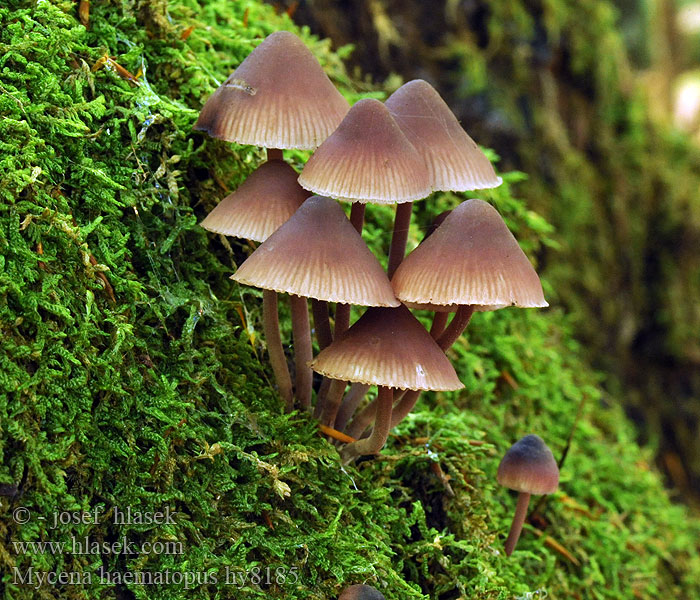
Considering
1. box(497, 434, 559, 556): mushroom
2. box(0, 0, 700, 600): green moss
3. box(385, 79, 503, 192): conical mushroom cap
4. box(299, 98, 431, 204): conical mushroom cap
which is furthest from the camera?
box(497, 434, 559, 556): mushroom

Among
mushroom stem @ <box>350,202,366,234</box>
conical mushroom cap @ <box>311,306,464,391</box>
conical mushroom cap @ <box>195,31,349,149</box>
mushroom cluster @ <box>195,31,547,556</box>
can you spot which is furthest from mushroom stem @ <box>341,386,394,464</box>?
conical mushroom cap @ <box>195,31,349,149</box>

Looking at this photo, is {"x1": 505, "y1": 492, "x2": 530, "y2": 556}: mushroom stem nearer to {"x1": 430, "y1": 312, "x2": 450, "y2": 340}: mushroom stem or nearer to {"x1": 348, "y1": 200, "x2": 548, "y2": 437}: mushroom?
{"x1": 430, "y1": 312, "x2": 450, "y2": 340}: mushroom stem

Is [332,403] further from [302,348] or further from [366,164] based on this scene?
[366,164]

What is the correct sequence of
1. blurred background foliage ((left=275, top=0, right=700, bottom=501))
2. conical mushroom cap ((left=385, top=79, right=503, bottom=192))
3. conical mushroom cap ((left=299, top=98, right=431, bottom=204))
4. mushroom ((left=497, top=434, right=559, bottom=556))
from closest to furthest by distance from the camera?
conical mushroom cap ((left=299, top=98, right=431, bottom=204)) → conical mushroom cap ((left=385, top=79, right=503, bottom=192)) → mushroom ((left=497, top=434, right=559, bottom=556)) → blurred background foliage ((left=275, top=0, right=700, bottom=501))

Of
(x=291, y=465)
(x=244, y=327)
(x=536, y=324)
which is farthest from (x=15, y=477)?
(x=536, y=324)

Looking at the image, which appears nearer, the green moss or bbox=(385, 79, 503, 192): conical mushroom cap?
the green moss

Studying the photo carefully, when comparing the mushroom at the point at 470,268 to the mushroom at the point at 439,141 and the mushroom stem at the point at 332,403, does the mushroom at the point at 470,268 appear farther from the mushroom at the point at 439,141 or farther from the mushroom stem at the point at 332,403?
the mushroom stem at the point at 332,403

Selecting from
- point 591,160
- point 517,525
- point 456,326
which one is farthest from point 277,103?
point 591,160
